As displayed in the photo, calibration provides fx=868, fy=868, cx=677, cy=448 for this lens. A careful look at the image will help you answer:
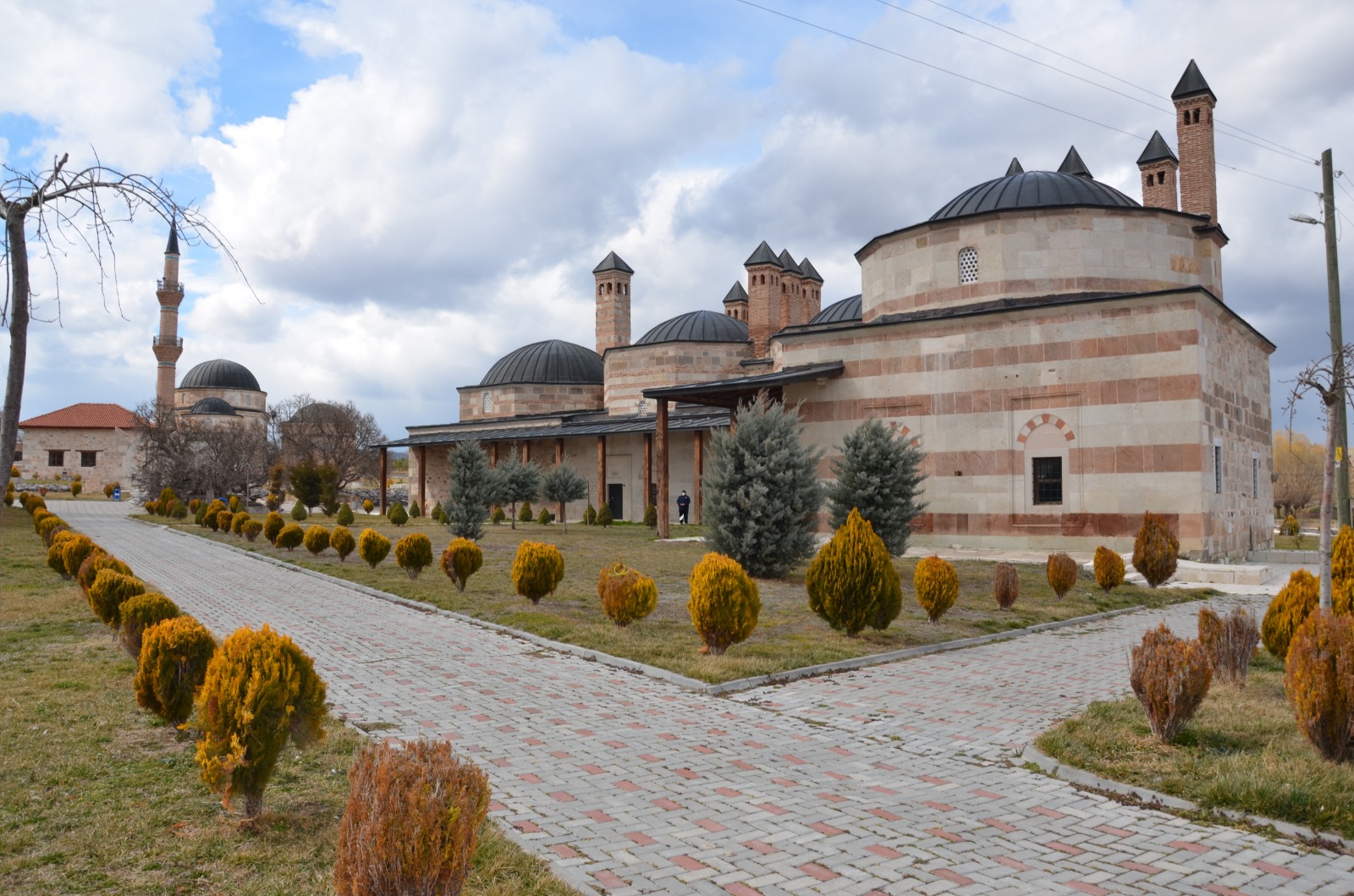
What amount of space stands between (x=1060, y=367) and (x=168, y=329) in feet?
163

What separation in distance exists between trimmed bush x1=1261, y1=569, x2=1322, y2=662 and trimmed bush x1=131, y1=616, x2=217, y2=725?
839 centimetres

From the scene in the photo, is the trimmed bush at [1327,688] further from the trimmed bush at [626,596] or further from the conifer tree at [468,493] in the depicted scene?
the conifer tree at [468,493]

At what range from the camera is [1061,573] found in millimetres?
12789

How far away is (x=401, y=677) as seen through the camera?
301 inches

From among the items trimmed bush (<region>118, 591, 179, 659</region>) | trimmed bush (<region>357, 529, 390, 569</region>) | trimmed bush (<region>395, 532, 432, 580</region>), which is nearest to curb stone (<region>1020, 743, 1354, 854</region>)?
trimmed bush (<region>118, 591, 179, 659</region>)

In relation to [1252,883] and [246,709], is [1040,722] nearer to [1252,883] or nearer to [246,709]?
[1252,883]

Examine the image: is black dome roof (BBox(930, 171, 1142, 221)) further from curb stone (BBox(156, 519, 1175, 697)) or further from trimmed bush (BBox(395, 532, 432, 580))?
trimmed bush (BBox(395, 532, 432, 580))

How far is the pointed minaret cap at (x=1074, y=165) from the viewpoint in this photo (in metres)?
28.0

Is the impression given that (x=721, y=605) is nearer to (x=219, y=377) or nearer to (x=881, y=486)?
(x=881, y=486)

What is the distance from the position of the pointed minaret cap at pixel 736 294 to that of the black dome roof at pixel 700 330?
6251 mm

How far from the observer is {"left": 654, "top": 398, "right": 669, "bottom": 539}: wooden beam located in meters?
22.1

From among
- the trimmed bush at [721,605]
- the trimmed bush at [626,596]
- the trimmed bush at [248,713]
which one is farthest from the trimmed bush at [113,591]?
the trimmed bush at [721,605]

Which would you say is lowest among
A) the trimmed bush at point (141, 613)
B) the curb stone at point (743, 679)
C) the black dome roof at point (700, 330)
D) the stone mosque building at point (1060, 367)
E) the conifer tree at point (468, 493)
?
the curb stone at point (743, 679)

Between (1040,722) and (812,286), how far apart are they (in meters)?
36.5
